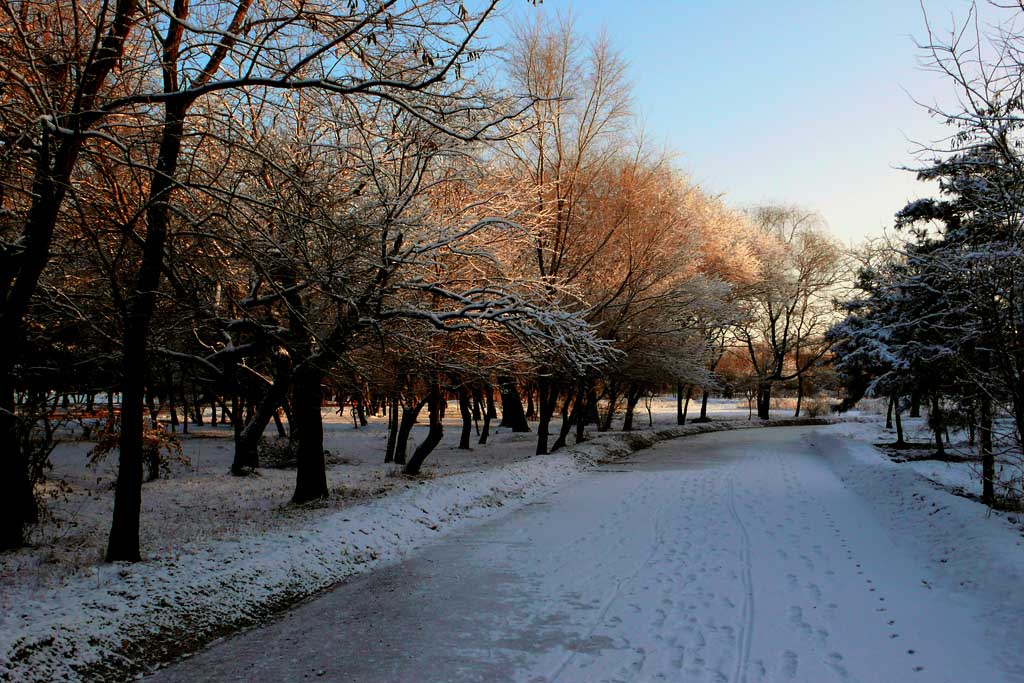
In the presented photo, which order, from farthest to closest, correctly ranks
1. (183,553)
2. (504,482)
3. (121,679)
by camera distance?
(504,482) → (183,553) → (121,679)

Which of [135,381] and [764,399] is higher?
[135,381]

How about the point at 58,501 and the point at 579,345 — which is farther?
the point at 58,501

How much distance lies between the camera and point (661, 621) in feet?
20.2

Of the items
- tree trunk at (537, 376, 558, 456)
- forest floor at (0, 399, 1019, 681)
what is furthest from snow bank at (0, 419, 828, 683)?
tree trunk at (537, 376, 558, 456)

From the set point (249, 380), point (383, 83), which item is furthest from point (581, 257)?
point (383, 83)

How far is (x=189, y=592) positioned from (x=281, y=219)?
12.2 feet

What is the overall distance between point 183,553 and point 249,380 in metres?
13.6

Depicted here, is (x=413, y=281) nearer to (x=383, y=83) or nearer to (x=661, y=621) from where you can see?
(x=383, y=83)

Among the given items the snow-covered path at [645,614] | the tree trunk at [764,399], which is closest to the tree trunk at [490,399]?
the snow-covered path at [645,614]

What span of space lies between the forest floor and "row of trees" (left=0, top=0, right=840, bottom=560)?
79 centimetres

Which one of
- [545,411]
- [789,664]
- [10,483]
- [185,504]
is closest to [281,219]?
[10,483]

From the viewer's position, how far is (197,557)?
7.27 meters

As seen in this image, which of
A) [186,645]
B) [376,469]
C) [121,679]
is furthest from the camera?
[376,469]

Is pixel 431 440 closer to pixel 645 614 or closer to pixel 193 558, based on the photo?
pixel 193 558
